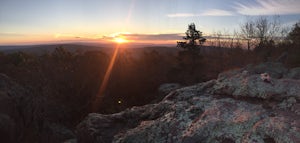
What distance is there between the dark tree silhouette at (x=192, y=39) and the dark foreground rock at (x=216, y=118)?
108 feet

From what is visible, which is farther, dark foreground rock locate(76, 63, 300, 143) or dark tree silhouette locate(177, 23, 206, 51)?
dark tree silhouette locate(177, 23, 206, 51)

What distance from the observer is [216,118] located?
2703mm

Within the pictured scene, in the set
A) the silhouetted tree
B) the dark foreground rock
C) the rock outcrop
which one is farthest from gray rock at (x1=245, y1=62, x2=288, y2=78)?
the silhouetted tree

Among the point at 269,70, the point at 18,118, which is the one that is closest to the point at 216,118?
the point at 18,118

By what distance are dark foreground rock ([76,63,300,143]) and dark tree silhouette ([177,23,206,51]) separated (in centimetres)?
3281

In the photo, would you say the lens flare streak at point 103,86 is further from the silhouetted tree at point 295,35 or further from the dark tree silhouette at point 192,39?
the silhouetted tree at point 295,35

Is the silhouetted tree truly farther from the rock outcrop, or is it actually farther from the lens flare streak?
the rock outcrop

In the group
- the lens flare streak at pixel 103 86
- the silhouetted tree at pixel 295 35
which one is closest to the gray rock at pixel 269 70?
the lens flare streak at pixel 103 86

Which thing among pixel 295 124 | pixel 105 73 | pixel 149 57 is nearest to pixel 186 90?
pixel 295 124

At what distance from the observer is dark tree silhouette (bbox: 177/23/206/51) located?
3605cm

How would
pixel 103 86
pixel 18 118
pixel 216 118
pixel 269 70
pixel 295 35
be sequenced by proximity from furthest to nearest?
pixel 295 35 < pixel 103 86 < pixel 269 70 < pixel 18 118 < pixel 216 118

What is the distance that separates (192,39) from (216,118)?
113 feet

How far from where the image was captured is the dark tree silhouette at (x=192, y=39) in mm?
36047

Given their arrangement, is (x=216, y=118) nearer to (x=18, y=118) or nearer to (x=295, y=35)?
(x=18, y=118)
